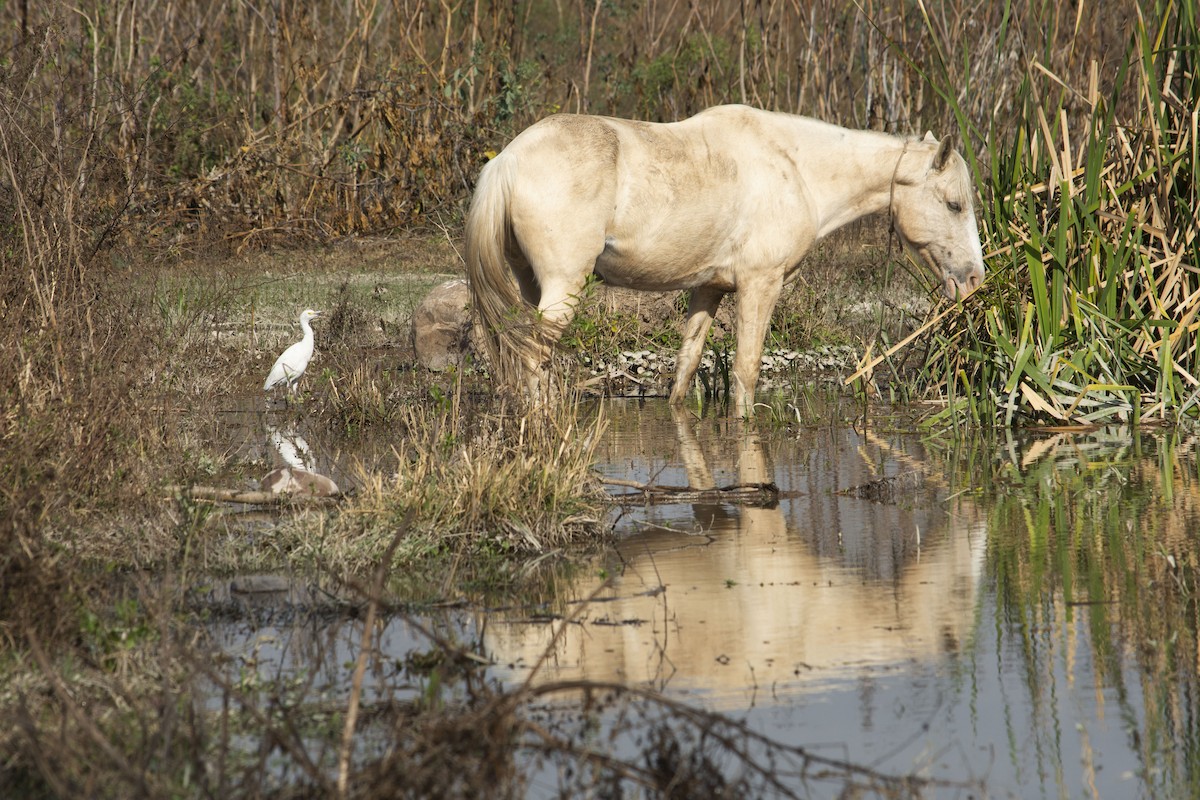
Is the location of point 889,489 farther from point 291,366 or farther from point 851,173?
point 291,366

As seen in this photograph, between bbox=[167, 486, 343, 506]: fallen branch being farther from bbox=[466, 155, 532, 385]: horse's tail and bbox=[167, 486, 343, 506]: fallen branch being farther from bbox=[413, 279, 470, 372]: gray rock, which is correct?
bbox=[413, 279, 470, 372]: gray rock

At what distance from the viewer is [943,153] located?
33.0ft

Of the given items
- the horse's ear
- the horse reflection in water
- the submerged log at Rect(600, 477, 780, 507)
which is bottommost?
the submerged log at Rect(600, 477, 780, 507)

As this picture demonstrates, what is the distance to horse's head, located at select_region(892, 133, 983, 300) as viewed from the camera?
1010 centimetres

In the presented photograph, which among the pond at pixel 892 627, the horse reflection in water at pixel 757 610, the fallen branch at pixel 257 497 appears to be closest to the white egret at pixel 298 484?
the fallen branch at pixel 257 497

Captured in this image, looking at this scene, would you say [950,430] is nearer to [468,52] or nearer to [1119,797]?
[1119,797]

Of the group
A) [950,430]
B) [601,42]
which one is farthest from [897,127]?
[601,42]

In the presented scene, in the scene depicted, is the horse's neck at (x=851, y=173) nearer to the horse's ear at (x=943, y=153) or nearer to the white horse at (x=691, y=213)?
the white horse at (x=691, y=213)

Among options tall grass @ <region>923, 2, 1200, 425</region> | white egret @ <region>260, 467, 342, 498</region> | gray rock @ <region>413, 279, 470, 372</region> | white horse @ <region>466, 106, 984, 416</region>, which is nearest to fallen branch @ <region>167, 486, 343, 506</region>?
white egret @ <region>260, 467, 342, 498</region>

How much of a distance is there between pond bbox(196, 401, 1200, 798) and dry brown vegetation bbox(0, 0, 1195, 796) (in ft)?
1.38

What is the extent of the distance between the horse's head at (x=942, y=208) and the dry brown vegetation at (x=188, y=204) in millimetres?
611

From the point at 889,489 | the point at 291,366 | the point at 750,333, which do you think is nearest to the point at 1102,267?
the point at 750,333

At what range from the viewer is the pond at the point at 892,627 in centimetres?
418

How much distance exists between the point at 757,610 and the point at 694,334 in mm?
4974
